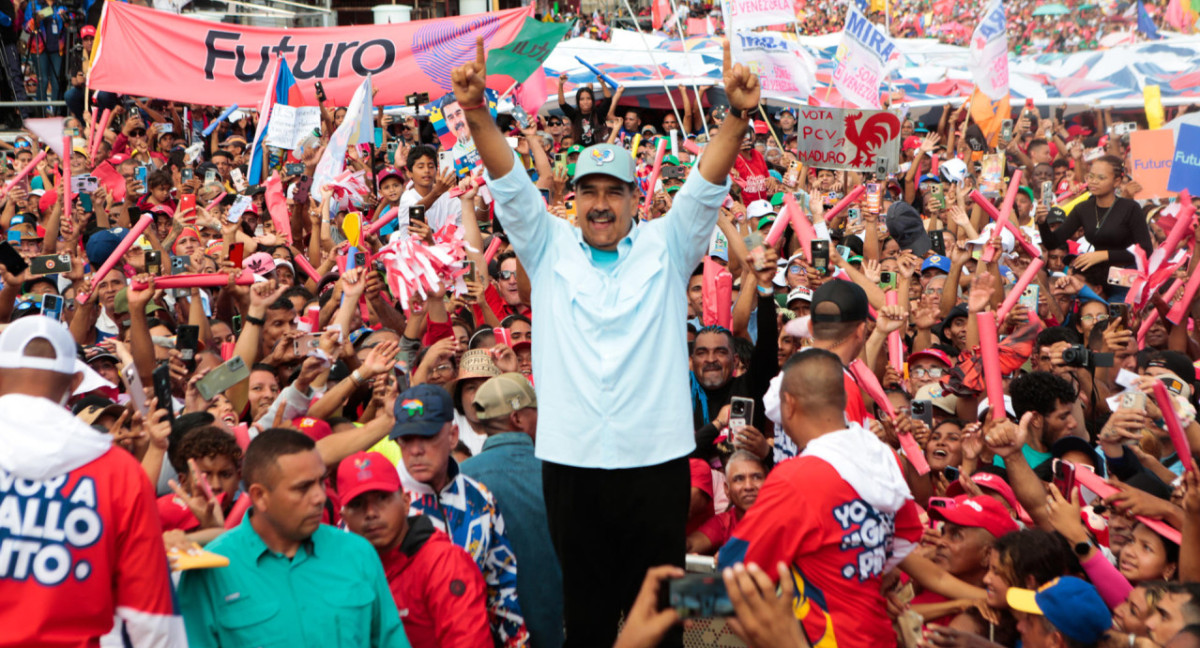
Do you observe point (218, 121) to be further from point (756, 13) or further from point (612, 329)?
point (612, 329)

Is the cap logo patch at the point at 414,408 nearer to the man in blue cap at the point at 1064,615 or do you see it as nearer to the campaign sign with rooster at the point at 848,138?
the man in blue cap at the point at 1064,615

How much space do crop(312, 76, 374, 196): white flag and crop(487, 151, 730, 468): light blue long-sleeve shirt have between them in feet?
19.4

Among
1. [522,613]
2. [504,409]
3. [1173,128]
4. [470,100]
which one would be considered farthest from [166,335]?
[1173,128]

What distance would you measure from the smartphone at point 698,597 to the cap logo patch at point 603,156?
1642mm

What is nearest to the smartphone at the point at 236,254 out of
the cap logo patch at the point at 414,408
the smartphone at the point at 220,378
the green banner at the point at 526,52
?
the smartphone at the point at 220,378

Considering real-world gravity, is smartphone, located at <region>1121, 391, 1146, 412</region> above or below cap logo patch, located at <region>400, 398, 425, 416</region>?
below

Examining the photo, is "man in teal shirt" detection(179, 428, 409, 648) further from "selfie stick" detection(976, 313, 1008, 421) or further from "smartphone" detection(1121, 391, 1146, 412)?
"smartphone" detection(1121, 391, 1146, 412)

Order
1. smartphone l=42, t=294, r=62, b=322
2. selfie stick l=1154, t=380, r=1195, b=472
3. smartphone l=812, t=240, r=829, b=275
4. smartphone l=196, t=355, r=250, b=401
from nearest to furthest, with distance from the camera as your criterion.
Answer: selfie stick l=1154, t=380, r=1195, b=472 → smartphone l=196, t=355, r=250, b=401 → smartphone l=42, t=294, r=62, b=322 → smartphone l=812, t=240, r=829, b=275

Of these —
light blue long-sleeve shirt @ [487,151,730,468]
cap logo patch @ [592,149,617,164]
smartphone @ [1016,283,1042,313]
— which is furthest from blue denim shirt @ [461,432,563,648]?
smartphone @ [1016,283,1042,313]

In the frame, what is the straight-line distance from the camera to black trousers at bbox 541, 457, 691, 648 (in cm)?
337

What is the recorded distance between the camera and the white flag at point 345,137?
364 inches

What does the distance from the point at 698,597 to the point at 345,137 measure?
787 centimetres

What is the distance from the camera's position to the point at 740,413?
4711 millimetres

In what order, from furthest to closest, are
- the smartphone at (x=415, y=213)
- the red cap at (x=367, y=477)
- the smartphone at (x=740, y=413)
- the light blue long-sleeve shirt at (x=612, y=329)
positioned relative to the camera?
the smartphone at (x=415, y=213) → the smartphone at (x=740, y=413) → the red cap at (x=367, y=477) → the light blue long-sleeve shirt at (x=612, y=329)
